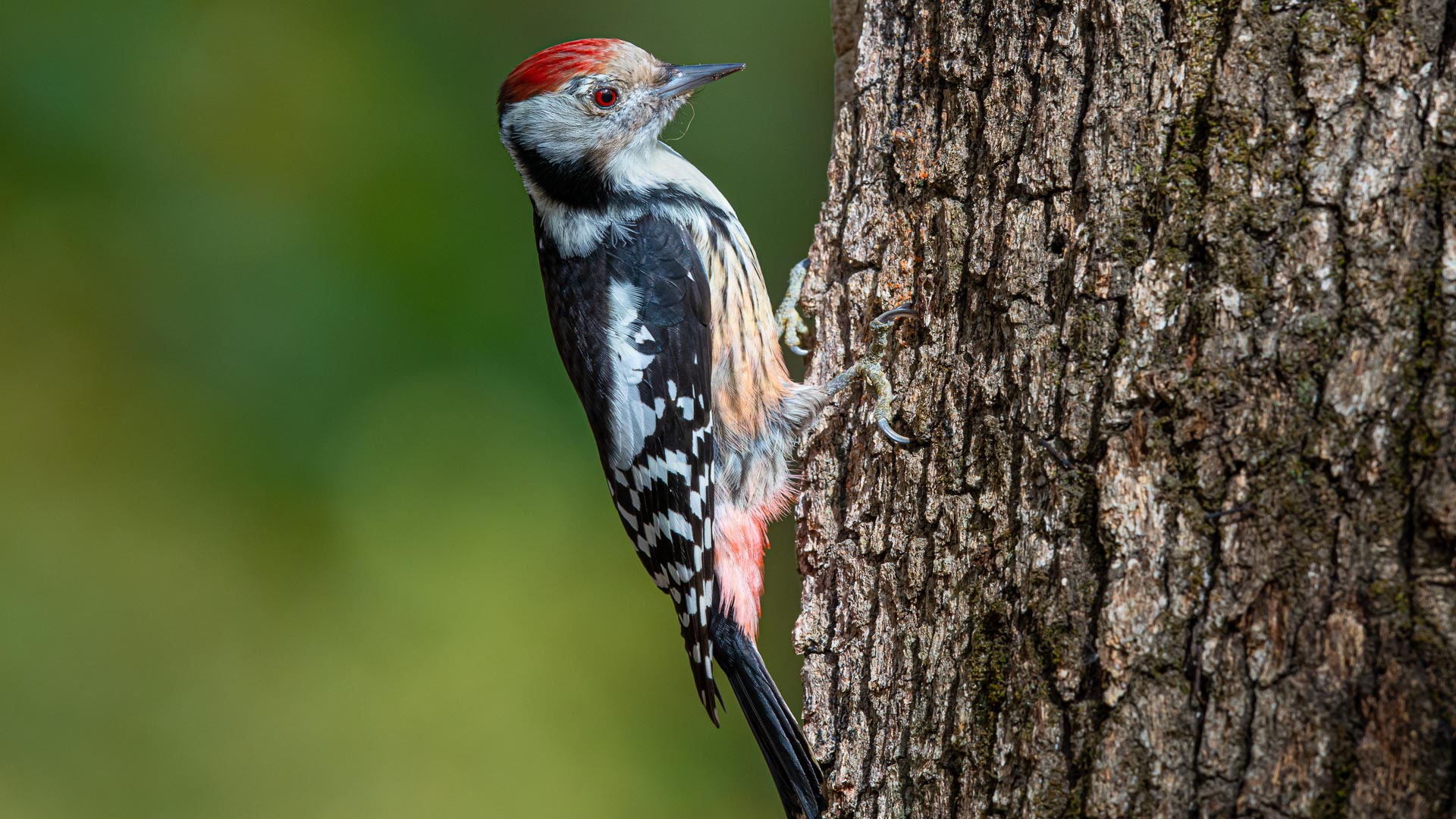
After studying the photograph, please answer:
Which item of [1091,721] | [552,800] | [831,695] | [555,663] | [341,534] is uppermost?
[1091,721]

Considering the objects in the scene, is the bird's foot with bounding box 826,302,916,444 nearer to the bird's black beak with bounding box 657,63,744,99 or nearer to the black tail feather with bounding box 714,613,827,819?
the black tail feather with bounding box 714,613,827,819

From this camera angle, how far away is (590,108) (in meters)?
2.50

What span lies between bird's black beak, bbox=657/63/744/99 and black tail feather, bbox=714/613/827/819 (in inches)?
53.5

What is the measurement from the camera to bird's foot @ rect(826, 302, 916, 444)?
71.1 inches

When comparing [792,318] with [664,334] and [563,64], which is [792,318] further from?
[563,64]

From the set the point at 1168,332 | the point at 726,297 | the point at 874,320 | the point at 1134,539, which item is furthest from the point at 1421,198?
the point at 726,297

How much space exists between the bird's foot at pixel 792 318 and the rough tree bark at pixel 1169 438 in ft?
2.58

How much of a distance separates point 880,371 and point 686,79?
1139mm

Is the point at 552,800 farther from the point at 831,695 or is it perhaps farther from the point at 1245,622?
the point at 1245,622

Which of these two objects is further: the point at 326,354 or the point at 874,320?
the point at 326,354

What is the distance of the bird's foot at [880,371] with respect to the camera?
1807 millimetres

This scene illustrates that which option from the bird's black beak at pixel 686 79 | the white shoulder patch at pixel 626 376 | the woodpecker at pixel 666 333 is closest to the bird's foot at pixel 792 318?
the woodpecker at pixel 666 333

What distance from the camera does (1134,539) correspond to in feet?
4.37

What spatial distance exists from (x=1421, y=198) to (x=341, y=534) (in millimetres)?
3454
